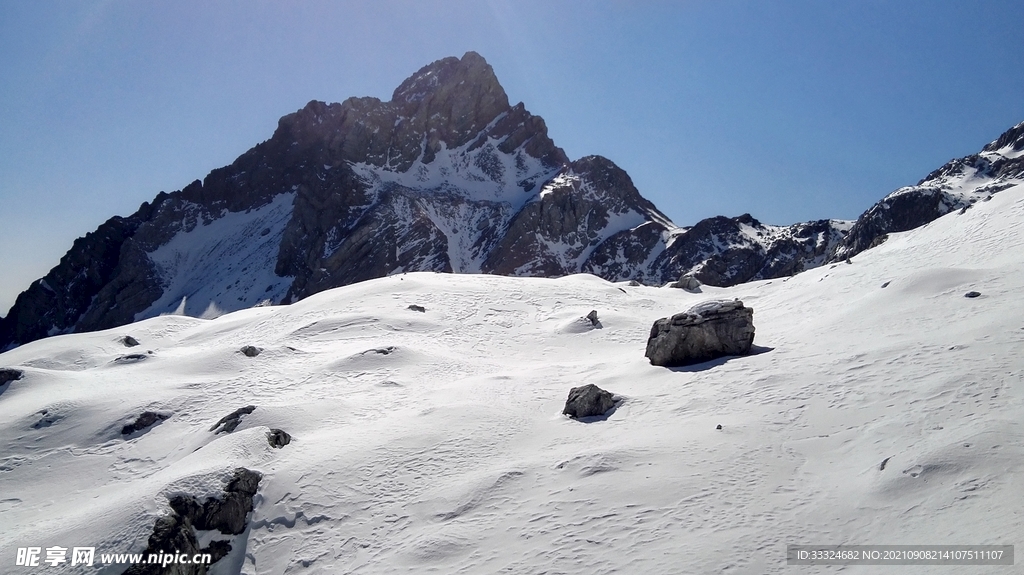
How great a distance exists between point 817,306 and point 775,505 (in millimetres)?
19464

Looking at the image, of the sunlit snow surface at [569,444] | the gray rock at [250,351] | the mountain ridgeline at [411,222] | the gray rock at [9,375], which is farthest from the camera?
the mountain ridgeline at [411,222]

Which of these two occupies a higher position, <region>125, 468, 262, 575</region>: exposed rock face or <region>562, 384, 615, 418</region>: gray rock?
<region>562, 384, 615, 418</region>: gray rock

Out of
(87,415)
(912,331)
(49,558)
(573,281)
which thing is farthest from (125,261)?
(912,331)

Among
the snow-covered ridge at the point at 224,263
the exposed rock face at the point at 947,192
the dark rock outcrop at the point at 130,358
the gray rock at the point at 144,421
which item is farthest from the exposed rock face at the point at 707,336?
the snow-covered ridge at the point at 224,263

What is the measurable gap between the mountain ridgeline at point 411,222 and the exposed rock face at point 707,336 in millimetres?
70423

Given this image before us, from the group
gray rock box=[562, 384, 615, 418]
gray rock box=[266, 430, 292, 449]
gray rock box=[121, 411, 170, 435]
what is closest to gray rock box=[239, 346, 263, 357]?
gray rock box=[121, 411, 170, 435]

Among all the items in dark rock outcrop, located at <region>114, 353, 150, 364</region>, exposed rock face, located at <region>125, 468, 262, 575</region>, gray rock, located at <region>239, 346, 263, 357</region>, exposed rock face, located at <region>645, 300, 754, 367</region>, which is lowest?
exposed rock face, located at <region>125, 468, 262, 575</region>

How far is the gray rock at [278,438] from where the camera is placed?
17.7 metres

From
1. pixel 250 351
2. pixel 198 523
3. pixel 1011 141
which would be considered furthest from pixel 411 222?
pixel 1011 141

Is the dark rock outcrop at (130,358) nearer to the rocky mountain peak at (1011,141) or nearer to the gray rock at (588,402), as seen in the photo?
the gray rock at (588,402)

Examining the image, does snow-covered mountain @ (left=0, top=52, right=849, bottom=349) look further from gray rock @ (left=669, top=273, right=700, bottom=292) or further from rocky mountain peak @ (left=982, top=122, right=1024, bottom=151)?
gray rock @ (left=669, top=273, right=700, bottom=292)

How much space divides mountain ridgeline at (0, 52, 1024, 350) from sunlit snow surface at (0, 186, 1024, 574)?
72507 millimetres

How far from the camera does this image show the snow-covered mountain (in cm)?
11206

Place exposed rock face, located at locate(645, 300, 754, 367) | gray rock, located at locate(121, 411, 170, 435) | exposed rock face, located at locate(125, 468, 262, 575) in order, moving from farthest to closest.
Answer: exposed rock face, located at locate(645, 300, 754, 367) < gray rock, located at locate(121, 411, 170, 435) < exposed rock face, located at locate(125, 468, 262, 575)
